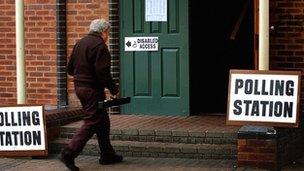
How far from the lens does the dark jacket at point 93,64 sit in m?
8.03

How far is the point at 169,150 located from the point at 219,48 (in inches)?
122

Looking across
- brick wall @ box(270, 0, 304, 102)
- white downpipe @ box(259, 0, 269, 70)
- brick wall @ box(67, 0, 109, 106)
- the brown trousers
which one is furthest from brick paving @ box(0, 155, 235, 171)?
brick wall @ box(67, 0, 109, 106)

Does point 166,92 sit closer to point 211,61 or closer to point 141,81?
point 141,81

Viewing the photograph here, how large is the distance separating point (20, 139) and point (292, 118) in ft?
11.6

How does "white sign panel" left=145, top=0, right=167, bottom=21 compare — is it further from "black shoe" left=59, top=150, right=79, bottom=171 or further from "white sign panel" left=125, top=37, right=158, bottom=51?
"black shoe" left=59, top=150, right=79, bottom=171

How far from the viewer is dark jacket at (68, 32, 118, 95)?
8.03 m

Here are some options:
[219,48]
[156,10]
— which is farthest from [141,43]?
[219,48]

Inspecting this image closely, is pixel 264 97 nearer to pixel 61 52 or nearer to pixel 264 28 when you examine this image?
pixel 264 28

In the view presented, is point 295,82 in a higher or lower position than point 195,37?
lower

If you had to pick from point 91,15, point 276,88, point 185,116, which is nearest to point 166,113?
point 185,116

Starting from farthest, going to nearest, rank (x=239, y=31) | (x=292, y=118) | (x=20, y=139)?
(x=239, y=31) → (x=20, y=139) → (x=292, y=118)

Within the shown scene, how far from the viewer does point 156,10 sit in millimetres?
10305

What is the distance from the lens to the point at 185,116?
1023 centimetres

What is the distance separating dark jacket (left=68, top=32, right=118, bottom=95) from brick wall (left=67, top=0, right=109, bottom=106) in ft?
7.34
